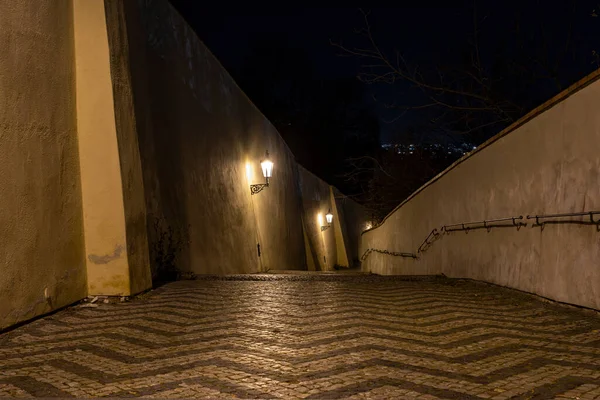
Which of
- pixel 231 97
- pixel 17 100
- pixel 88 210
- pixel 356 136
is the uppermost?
pixel 356 136

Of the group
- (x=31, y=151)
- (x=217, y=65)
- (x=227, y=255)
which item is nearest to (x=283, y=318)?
(x=31, y=151)

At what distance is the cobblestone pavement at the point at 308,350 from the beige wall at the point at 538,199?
34 centimetres

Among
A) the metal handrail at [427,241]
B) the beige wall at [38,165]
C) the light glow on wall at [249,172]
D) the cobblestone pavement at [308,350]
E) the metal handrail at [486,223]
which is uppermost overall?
the light glow on wall at [249,172]

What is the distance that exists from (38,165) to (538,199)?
4.53 meters

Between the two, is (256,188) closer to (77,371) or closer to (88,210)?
(88,210)

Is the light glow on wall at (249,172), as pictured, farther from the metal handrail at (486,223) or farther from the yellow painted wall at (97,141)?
the yellow painted wall at (97,141)

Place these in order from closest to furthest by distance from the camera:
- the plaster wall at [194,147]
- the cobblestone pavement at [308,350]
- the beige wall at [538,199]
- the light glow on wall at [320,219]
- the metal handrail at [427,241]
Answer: the cobblestone pavement at [308,350]
the beige wall at [538,199]
the plaster wall at [194,147]
the metal handrail at [427,241]
the light glow on wall at [320,219]

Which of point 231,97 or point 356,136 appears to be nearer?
point 231,97

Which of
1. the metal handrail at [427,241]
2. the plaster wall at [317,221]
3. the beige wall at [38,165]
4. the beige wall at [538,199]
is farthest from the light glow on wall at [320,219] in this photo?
the beige wall at [38,165]

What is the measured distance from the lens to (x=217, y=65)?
36.3 ft

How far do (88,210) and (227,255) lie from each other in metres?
5.22

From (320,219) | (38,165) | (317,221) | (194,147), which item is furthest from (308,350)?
(320,219)

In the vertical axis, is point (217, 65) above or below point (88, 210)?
above

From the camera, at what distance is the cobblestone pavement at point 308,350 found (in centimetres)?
255
